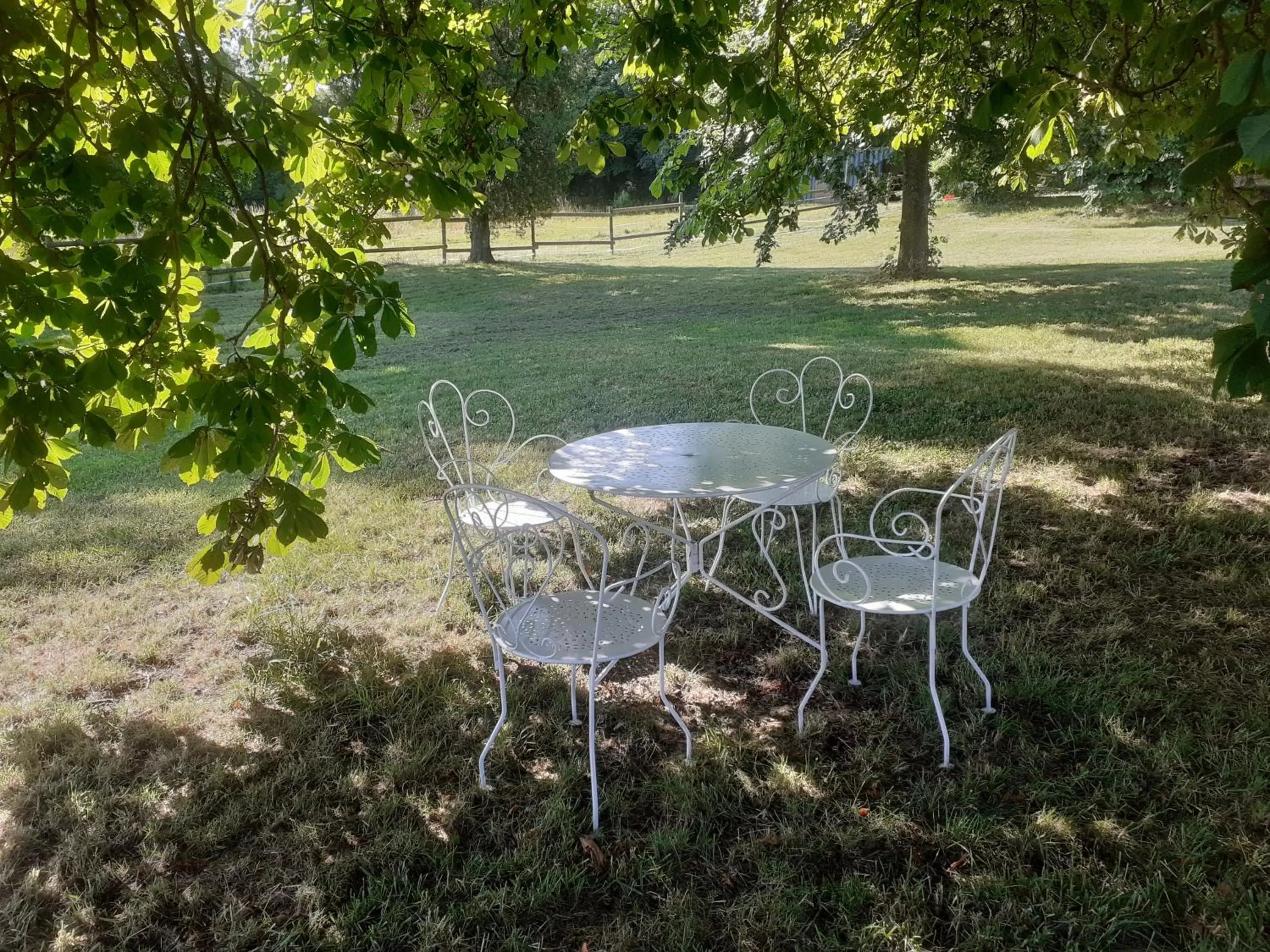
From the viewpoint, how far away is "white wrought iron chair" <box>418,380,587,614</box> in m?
3.88

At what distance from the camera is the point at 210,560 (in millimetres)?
2057

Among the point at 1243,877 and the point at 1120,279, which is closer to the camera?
the point at 1243,877

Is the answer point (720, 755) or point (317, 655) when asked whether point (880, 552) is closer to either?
point (720, 755)

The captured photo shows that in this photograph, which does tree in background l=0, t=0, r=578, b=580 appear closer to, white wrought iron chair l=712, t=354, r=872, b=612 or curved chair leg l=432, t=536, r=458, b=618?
curved chair leg l=432, t=536, r=458, b=618

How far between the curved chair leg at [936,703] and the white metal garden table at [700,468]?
42 centimetres

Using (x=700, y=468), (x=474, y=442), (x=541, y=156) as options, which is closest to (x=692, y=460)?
(x=700, y=468)

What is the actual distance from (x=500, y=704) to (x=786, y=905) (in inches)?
52.5

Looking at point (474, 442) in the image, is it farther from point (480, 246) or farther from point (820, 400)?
point (480, 246)

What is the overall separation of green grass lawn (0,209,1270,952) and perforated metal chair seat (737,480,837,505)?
53cm

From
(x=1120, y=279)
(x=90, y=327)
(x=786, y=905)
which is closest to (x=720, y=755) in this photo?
(x=786, y=905)

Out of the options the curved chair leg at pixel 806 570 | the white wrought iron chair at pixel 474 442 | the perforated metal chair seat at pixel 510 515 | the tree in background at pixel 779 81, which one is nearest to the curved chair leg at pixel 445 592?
the white wrought iron chair at pixel 474 442

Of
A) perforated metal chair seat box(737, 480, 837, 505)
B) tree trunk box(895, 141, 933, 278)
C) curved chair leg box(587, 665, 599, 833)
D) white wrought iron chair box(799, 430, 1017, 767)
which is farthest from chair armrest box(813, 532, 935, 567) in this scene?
tree trunk box(895, 141, 933, 278)

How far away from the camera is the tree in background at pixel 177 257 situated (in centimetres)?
183

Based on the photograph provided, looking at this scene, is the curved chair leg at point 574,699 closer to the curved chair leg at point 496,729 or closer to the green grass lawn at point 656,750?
the green grass lawn at point 656,750
